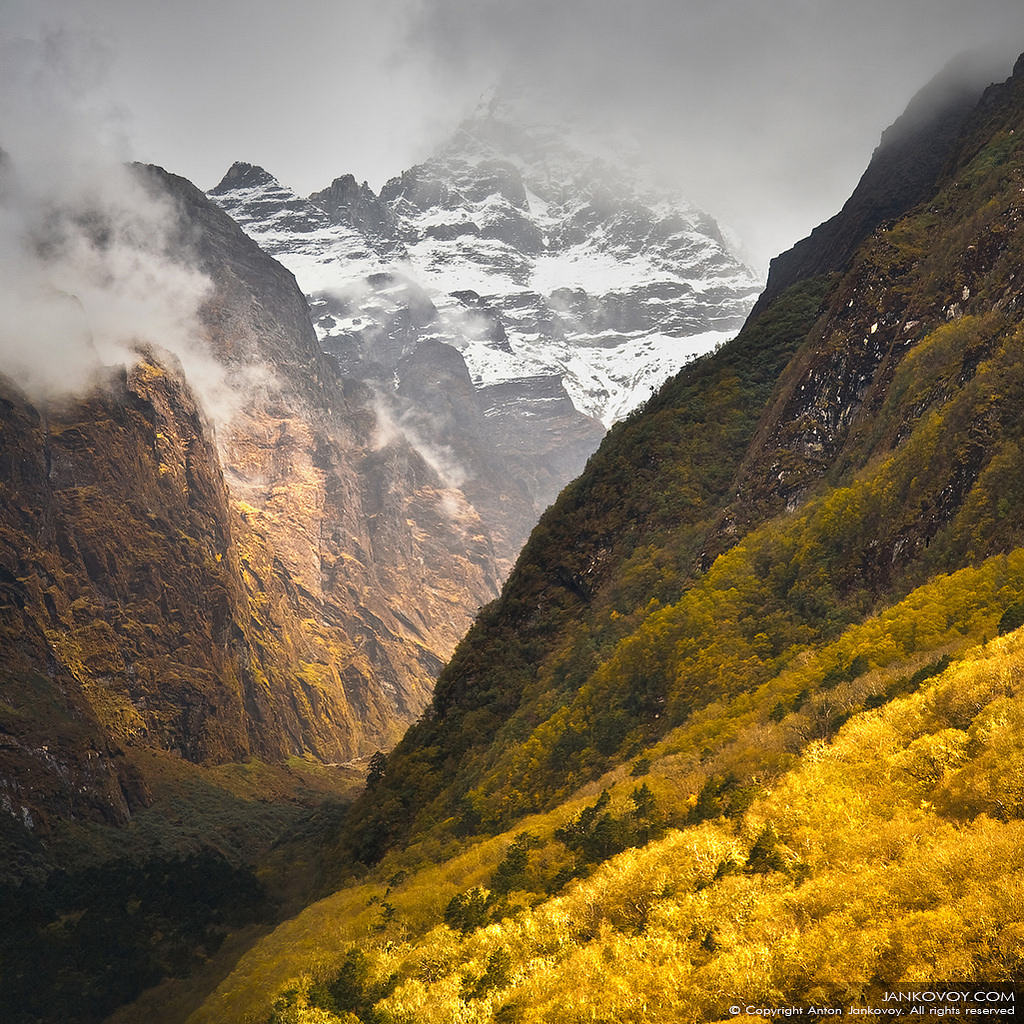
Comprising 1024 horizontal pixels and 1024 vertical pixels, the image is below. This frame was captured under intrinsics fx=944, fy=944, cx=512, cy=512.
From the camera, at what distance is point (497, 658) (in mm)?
78062

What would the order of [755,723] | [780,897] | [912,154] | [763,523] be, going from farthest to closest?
[912,154] → [763,523] → [755,723] → [780,897]

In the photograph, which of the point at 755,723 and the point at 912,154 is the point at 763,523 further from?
the point at 912,154

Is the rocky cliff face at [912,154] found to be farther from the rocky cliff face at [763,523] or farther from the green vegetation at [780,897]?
the green vegetation at [780,897]

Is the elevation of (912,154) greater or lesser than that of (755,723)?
greater

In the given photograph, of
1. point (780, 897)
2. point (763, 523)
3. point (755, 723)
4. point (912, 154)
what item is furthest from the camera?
point (912, 154)

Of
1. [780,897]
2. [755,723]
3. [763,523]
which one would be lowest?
[780,897]

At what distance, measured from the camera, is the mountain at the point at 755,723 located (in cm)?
2330

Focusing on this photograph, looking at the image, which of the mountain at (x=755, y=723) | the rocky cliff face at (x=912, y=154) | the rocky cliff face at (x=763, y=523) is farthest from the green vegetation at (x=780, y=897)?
the rocky cliff face at (x=912, y=154)

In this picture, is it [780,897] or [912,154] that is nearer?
[780,897]

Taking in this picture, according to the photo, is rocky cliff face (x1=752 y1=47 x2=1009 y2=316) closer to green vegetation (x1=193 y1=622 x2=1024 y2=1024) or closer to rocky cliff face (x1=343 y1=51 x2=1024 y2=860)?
rocky cliff face (x1=343 y1=51 x2=1024 y2=860)

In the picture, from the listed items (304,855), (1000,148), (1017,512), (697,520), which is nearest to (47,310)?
(304,855)

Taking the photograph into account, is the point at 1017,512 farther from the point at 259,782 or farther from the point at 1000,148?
the point at 259,782

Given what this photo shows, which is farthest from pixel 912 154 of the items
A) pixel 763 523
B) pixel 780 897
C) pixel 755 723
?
pixel 780 897

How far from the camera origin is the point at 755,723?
39.4 m
